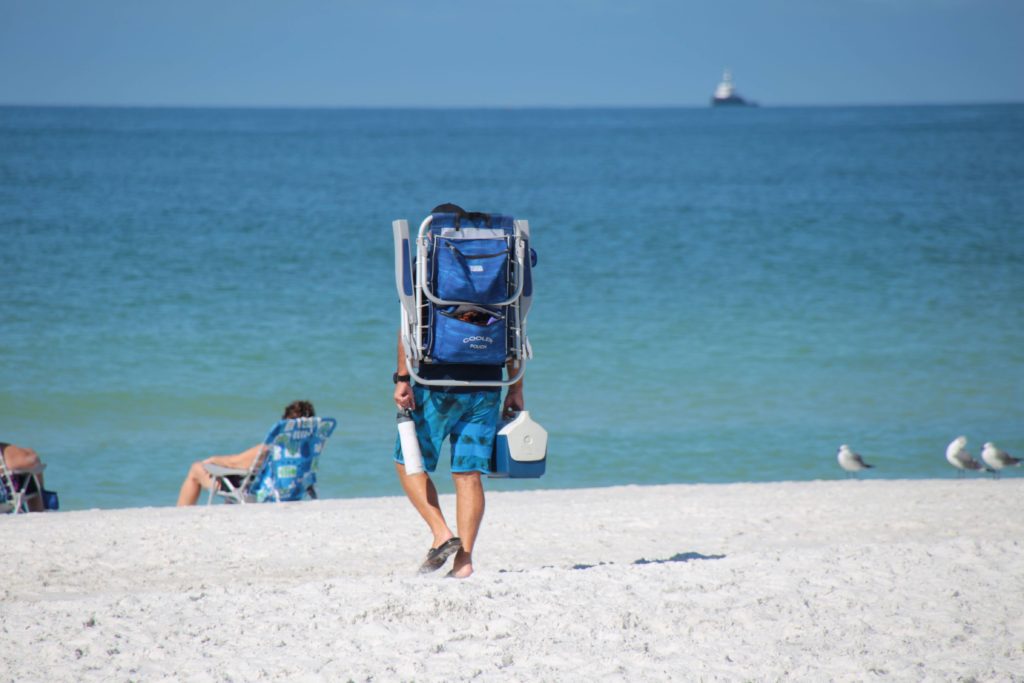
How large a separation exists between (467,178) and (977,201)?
2286 cm

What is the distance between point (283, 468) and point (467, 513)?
3558 millimetres

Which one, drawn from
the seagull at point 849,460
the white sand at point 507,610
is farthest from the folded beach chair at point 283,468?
the seagull at point 849,460

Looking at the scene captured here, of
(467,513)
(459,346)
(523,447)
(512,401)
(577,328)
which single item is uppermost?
(459,346)

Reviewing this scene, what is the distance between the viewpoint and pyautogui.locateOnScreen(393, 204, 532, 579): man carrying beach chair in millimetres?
4789

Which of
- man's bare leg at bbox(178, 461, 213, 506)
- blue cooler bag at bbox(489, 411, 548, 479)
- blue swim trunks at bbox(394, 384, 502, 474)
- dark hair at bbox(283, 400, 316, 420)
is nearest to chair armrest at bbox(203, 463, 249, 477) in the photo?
man's bare leg at bbox(178, 461, 213, 506)

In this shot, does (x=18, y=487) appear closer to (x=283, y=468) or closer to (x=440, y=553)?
(x=283, y=468)

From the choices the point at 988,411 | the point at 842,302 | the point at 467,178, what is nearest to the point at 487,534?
the point at 988,411

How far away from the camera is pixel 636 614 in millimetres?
4617

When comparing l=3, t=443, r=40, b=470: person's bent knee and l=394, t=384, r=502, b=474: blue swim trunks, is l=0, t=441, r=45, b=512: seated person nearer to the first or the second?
l=3, t=443, r=40, b=470: person's bent knee

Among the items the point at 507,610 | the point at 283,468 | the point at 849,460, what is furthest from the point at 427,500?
the point at 849,460

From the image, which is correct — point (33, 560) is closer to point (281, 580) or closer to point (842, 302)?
point (281, 580)

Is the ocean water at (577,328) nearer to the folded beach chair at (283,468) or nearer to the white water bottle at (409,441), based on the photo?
the folded beach chair at (283,468)

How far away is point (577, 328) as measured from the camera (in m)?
19.2

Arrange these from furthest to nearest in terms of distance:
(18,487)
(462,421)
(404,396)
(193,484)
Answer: (193,484), (18,487), (462,421), (404,396)
